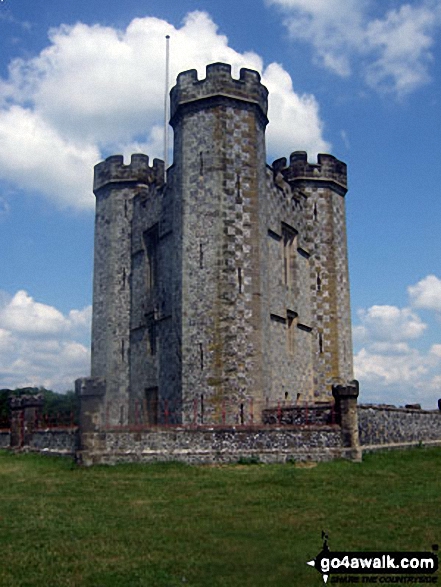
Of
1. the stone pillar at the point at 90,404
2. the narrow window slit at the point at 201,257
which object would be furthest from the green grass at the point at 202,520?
the narrow window slit at the point at 201,257

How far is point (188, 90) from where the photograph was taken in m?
24.2

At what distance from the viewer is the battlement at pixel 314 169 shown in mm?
30219

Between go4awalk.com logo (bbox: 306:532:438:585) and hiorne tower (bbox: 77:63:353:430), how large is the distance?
11380 mm

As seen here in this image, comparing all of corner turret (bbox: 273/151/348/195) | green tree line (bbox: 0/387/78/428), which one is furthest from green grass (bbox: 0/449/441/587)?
green tree line (bbox: 0/387/78/428)

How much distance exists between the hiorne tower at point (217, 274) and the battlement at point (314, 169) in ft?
0.20

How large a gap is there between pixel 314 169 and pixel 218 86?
8.30 meters

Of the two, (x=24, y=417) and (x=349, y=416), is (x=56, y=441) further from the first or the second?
(x=349, y=416)

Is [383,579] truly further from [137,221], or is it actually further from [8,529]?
[137,221]

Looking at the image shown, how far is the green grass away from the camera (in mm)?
8359

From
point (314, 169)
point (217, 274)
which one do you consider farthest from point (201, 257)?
point (314, 169)

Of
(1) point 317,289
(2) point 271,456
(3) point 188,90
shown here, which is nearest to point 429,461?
(2) point 271,456

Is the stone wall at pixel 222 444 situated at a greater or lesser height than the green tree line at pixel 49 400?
lesser

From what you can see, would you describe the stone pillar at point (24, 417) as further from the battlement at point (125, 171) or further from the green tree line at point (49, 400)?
the green tree line at point (49, 400)

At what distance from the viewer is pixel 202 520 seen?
1134cm
